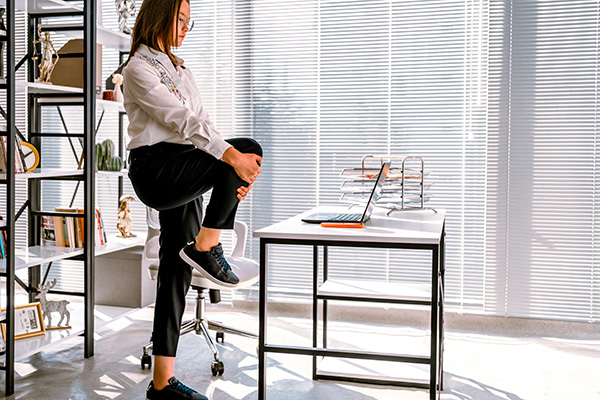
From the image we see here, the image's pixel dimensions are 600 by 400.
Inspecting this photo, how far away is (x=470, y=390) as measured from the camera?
2.72 meters

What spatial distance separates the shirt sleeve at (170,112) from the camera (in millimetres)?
2047

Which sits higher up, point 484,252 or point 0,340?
point 484,252

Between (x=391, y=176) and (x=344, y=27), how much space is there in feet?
5.34

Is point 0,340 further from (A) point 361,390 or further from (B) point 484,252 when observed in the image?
(B) point 484,252

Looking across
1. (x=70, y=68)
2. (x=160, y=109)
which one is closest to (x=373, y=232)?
(x=160, y=109)

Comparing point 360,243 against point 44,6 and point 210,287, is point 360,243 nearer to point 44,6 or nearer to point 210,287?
point 210,287

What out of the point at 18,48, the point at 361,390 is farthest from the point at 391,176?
the point at 18,48

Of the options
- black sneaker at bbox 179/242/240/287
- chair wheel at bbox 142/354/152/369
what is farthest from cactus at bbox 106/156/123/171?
black sneaker at bbox 179/242/240/287

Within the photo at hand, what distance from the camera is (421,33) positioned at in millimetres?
3770

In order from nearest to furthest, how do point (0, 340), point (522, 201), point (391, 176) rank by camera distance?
point (391, 176) → point (0, 340) → point (522, 201)

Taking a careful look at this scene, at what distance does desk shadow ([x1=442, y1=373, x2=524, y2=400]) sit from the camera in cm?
264

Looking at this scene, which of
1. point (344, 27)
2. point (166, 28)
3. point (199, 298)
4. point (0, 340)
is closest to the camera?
point (166, 28)

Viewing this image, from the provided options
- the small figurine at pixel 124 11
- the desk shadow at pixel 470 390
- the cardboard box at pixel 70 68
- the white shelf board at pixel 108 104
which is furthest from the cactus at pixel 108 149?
the desk shadow at pixel 470 390

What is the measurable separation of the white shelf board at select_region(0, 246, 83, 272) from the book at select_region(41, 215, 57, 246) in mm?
47
